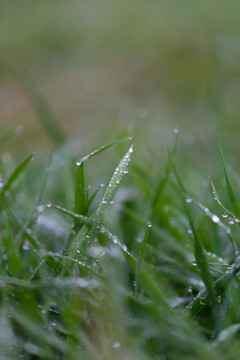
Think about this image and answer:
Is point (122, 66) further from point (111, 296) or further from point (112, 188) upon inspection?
point (111, 296)

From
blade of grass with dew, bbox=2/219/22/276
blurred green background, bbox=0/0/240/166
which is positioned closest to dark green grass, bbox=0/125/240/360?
blade of grass with dew, bbox=2/219/22/276

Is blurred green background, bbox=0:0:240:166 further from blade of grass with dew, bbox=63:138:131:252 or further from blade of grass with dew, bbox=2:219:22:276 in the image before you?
blade of grass with dew, bbox=2:219:22:276

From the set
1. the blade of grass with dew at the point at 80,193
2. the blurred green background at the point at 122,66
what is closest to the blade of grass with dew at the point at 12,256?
the blade of grass with dew at the point at 80,193

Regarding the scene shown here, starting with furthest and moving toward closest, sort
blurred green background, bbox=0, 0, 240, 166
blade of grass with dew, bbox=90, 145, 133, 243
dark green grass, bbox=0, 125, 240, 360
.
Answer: blurred green background, bbox=0, 0, 240, 166 < blade of grass with dew, bbox=90, 145, 133, 243 < dark green grass, bbox=0, 125, 240, 360

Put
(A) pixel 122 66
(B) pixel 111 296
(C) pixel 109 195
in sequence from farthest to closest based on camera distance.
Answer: (A) pixel 122 66 < (C) pixel 109 195 < (B) pixel 111 296

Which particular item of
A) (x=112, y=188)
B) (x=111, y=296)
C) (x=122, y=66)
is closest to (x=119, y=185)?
(x=112, y=188)

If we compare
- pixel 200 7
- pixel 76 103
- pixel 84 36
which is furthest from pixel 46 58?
pixel 200 7

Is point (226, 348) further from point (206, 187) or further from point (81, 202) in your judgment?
point (206, 187)

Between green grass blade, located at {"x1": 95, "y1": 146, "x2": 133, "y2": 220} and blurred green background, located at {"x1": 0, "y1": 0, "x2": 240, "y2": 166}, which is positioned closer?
green grass blade, located at {"x1": 95, "y1": 146, "x2": 133, "y2": 220}
